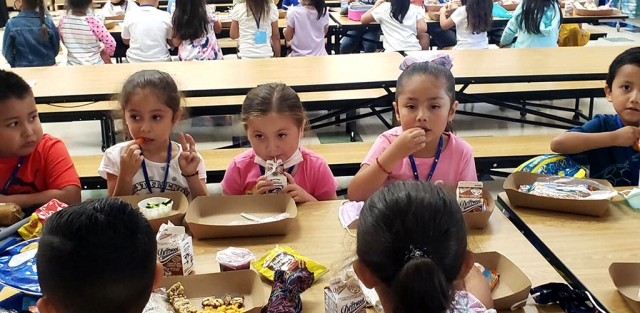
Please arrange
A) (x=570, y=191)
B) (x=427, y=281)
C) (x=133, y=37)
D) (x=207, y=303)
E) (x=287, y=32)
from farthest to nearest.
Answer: (x=287, y=32) < (x=133, y=37) < (x=570, y=191) < (x=207, y=303) < (x=427, y=281)

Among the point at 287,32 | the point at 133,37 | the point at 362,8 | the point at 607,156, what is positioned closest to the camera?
the point at 607,156

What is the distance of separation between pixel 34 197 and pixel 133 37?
300 cm

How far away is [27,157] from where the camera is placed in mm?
2186

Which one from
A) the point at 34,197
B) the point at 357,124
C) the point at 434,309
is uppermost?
the point at 434,309

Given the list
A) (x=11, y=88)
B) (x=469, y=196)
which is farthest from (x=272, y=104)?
(x=11, y=88)

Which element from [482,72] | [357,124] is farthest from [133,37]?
[482,72]

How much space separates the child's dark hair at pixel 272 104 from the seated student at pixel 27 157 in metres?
0.67

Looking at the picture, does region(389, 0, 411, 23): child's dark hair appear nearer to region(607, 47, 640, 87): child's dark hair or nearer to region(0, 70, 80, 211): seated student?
region(607, 47, 640, 87): child's dark hair

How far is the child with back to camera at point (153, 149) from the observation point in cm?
209

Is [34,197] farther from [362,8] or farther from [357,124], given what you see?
[362,8]

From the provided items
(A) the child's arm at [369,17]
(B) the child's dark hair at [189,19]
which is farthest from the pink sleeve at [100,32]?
(A) the child's arm at [369,17]

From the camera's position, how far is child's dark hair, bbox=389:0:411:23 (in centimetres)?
539

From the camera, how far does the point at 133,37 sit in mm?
4855

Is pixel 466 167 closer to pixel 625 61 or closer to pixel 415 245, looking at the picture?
pixel 625 61
